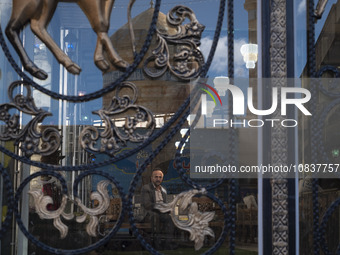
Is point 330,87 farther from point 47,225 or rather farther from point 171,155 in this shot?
point 47,225

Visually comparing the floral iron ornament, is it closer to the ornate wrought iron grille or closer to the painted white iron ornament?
the ornate wrought iron grille

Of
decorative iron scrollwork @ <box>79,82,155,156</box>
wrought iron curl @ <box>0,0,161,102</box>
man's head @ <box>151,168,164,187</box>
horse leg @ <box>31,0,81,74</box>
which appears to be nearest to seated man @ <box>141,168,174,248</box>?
man's head @ <box>151,168,164,187</box>

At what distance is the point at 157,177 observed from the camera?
3258mm

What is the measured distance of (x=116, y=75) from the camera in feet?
11.0

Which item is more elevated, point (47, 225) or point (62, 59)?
point (62, 59)

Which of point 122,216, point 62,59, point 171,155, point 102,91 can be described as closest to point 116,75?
point 102,91

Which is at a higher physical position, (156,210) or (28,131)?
(28,131)

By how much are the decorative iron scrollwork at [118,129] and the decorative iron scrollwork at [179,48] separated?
25cm

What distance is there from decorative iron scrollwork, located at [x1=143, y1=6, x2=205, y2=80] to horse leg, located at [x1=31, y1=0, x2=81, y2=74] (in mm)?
472

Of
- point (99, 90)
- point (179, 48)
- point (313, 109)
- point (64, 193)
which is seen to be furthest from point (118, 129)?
point (313, 109)

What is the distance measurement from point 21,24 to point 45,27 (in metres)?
0.15

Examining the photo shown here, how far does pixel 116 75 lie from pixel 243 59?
32.5 inches

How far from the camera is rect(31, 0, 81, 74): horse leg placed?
3295mm

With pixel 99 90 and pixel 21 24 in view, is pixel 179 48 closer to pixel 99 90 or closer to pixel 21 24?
pixel 99 90
